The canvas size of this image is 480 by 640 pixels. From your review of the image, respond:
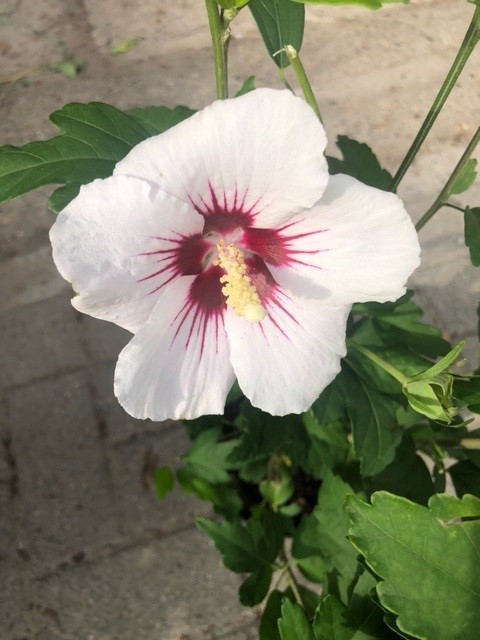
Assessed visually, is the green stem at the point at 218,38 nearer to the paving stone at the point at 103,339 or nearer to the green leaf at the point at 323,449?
the green leaf at the point at 323,449

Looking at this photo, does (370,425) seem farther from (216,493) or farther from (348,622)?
(216,493)

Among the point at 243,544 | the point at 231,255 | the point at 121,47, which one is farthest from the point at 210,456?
the point at 121,47

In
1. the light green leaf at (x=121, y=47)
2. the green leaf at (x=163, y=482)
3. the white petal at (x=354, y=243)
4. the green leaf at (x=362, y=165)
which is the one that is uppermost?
the white petal at (x=354, y=243)

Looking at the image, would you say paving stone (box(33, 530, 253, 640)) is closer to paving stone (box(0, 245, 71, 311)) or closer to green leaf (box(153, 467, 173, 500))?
green leaf (box(153, 467, 173, 500))

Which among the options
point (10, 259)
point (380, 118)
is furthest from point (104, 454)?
point (380, 118)

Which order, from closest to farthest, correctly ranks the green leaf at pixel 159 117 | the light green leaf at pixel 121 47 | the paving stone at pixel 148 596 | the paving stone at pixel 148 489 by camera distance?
the green leaf at pixel 159 117, the paving stone at pixel 148 596, the paving stone at pixel 148 489, the light green leaf at pixel 121 47

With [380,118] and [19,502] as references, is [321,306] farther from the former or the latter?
[380,118]

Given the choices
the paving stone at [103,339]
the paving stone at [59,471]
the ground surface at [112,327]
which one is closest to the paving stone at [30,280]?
the ground surface at [112,327]
